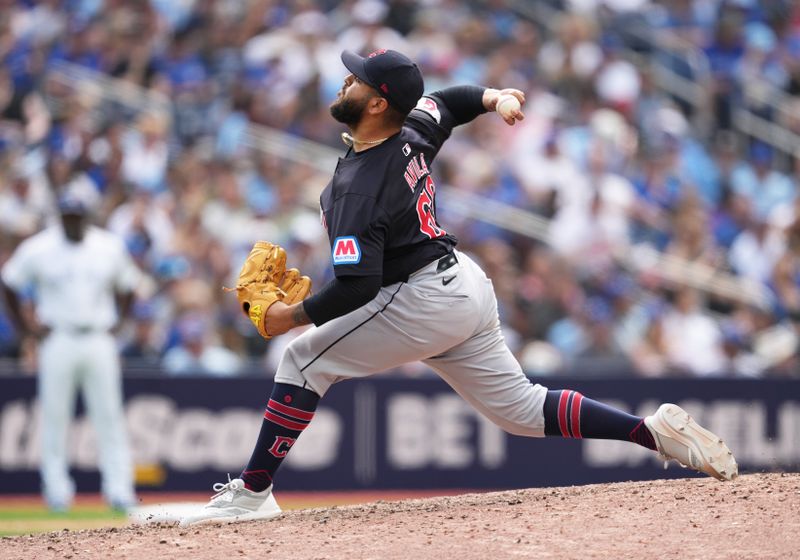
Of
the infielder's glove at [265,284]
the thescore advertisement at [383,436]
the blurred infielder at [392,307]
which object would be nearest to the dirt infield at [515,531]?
the blurred infielder at [392,307]

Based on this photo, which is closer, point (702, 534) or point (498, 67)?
point (702, 534)

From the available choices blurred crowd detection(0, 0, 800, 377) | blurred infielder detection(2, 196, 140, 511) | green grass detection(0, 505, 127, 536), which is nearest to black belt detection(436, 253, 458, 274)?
green grass detection(0, 505, 127, 536)

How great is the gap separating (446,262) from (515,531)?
112 centimetres

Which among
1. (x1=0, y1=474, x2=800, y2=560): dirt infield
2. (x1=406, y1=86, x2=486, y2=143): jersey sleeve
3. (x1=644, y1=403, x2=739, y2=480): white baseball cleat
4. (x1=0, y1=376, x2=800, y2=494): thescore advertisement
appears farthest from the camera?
(x1=0, y1=376, x2=800, y2=494): thescore advertisement

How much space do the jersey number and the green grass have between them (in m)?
4.12

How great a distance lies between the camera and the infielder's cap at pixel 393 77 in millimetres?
5156

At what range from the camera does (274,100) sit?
1309cm

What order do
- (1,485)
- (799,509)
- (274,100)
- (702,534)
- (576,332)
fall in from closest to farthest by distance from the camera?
(702,534) < (799,509) < (1,485) < (576,332) < (274,100)

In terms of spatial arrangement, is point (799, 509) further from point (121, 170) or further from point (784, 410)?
point (121, 170)

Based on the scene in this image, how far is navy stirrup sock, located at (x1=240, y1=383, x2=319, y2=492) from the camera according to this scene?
5293 mm

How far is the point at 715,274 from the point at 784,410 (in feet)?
5.90

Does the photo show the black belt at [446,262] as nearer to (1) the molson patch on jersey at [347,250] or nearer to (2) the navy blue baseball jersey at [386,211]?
(2) the navy blue baseball jersey at [386,211]

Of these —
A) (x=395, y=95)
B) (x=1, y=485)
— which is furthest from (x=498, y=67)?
(x=395, y=95)

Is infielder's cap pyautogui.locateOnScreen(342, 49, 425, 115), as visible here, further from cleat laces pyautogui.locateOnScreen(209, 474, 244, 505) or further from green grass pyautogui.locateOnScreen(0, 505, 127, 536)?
green grass pyautogui.locateOnScreen(0, 505, 127, 536)
